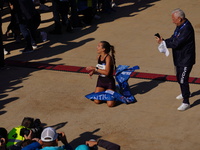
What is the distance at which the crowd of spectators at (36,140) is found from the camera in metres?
6.12

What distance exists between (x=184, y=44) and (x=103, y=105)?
6.75 ft

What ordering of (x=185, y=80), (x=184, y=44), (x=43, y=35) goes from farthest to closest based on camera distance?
(x=43, y=35) → (x=185, y=80) → (x=184, y=44)

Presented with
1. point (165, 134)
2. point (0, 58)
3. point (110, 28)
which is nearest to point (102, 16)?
point (110, 28)

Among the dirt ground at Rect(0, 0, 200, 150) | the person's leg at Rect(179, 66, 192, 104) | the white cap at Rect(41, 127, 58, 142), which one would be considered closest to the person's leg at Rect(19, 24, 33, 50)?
the dirt ground at Rect(0, 0, 200, 150)

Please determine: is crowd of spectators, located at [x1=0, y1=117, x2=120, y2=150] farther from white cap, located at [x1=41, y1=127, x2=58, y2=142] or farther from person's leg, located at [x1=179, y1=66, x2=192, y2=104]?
person's leg, located at [x1=179, y1=66, x2=192, y2=104]

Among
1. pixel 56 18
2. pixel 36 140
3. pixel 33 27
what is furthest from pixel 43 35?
pixel 36 140

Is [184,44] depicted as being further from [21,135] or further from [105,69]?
[21,135]

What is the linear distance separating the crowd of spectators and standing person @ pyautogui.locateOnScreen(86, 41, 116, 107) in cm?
208

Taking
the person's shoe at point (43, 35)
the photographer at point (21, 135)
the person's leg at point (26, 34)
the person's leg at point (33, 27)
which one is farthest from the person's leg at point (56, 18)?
the photographer at point (21, 135)

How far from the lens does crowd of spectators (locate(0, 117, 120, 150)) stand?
241 inches

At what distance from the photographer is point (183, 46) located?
9047 millimetres

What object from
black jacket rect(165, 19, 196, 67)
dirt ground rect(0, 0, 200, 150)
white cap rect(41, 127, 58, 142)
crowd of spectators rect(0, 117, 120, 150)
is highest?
black jacket rect(165, 19, 196, 67)

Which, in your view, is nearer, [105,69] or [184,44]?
[184,44]

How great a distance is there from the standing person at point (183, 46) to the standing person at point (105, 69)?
1.11 metres
